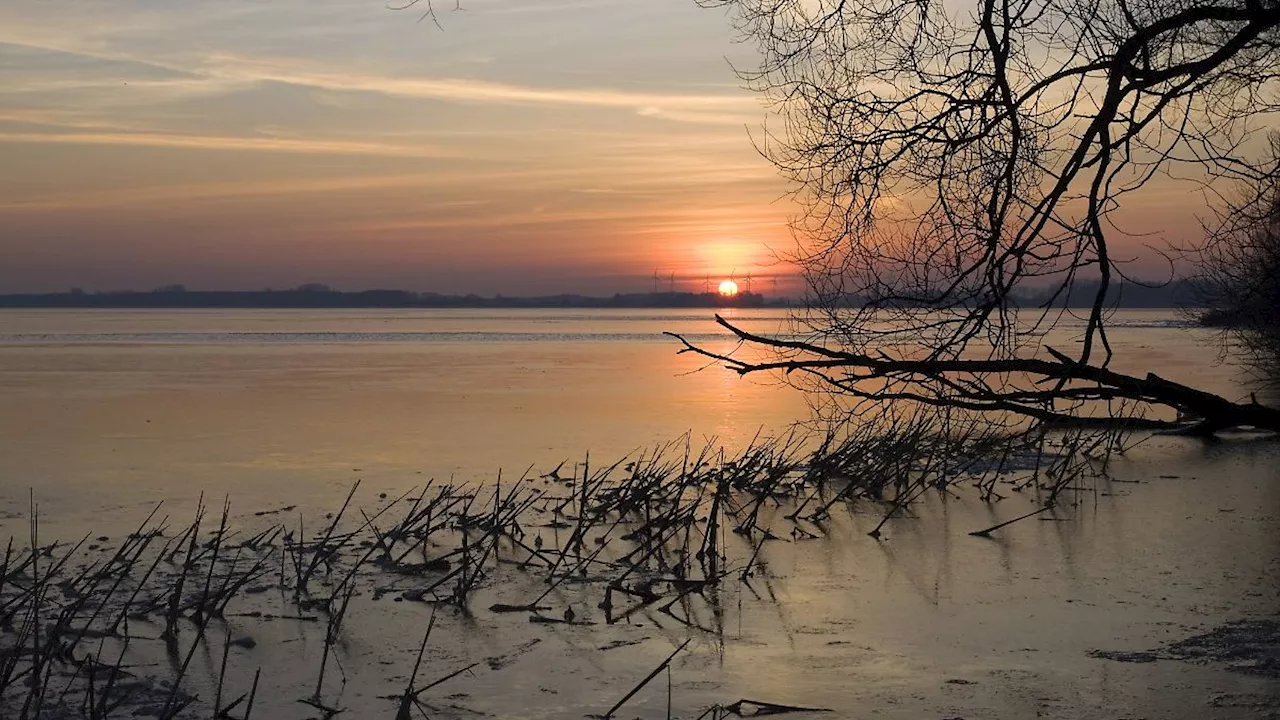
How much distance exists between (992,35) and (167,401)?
68.5ft

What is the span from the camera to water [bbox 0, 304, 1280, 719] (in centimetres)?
628

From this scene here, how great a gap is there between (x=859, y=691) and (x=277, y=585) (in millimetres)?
4259

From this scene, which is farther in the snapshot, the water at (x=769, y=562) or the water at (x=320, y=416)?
the water at (x=320, y=416)

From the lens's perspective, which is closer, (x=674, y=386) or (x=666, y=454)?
(x=666, y=454)

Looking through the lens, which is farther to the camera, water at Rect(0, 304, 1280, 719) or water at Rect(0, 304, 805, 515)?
water at Rect(0, 304, 805, 515)

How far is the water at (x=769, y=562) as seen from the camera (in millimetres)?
6281

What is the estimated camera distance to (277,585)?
27.9 ft

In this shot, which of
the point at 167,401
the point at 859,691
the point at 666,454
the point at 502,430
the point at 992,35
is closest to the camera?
the point at 992,35

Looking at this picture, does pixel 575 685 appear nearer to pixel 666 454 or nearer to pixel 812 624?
pixel 812 624

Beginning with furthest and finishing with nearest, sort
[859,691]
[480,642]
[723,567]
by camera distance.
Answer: [723,567]
[480,642]
[859,691]

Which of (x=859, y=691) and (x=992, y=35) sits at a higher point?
(x=992, y=35)

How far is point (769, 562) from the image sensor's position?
9.44 meters

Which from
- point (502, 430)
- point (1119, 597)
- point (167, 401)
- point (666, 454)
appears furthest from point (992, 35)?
point (167, 401)

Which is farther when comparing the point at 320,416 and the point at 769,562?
the point at 320,416
